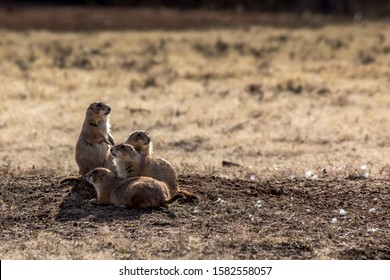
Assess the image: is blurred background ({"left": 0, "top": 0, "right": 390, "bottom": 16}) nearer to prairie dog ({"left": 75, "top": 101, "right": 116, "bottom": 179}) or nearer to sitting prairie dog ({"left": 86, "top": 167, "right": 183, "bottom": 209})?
prairie dog ({"left": 75, "top": 101, "right": 116, "bottom": 179})

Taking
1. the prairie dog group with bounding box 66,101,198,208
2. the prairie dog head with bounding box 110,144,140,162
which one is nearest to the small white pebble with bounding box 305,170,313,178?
the prairie dog group with bounding box 66,101,198,208

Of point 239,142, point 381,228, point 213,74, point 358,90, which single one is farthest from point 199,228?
point 213,74

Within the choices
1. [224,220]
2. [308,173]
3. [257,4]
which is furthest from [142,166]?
[257,4]

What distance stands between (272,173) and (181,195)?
2.95 meters

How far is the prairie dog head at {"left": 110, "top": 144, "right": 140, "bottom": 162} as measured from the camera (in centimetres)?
1053

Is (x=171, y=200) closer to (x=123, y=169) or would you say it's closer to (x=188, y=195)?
(x=188, y=195)

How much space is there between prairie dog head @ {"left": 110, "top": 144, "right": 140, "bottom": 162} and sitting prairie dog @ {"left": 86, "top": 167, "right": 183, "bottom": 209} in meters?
0.26

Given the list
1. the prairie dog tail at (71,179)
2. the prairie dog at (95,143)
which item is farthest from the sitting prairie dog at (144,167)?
the prairie dog tail at (71,179)

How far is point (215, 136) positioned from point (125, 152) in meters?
6.70

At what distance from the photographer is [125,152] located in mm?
10531

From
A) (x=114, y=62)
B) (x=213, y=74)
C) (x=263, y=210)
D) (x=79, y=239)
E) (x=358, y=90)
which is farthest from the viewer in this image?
(x=114, y=62)

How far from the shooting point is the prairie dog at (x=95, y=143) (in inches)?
454

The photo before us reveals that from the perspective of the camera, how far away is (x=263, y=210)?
33.5 ft

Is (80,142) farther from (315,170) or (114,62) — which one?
(114,62)
